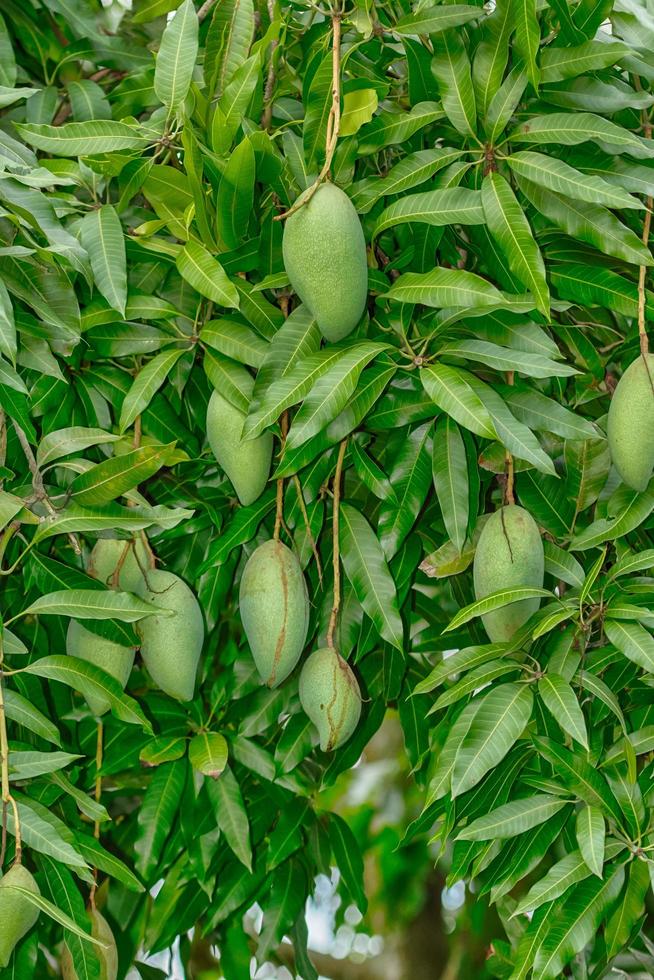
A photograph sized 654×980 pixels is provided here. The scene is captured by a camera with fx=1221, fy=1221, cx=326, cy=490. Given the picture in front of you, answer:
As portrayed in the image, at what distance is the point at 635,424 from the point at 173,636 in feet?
1.57

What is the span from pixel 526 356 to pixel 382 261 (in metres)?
0.25

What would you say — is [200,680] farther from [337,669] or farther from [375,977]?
[375,977]

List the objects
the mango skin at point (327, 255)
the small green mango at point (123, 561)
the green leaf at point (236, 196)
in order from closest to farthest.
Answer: the mango skin at point (327, 255)
the green leaf at point (236, 196)
the small green mango at point (123, 561)

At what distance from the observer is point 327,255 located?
1.02m

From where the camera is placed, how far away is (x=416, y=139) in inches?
48.7

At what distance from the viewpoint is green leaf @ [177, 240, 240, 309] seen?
113 cm

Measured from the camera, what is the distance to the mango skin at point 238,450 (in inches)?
45.9

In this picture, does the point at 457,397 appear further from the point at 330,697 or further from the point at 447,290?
the point at 330,697

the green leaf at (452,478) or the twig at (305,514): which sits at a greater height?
the green leaf at (452,478)

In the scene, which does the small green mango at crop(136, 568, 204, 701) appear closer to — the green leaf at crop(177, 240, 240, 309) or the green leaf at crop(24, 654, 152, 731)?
the green leaf at crop(24, 654, 152, 731)

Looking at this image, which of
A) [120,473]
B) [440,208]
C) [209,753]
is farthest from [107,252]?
[209,753]

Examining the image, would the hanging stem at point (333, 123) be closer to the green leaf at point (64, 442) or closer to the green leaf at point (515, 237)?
the green leaf at point (515, 237)

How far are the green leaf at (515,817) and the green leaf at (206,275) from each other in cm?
54

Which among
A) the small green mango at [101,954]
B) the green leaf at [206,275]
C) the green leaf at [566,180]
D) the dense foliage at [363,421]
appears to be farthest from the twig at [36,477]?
the green leaf at [566,180]
